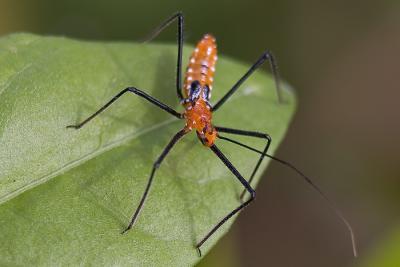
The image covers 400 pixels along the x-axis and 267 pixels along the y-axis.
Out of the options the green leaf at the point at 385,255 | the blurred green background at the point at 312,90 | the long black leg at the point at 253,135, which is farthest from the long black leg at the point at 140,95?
the blurred green background at the point at 312,90

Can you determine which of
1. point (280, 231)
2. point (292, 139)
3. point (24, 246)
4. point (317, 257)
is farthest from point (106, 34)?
point (24, 246)

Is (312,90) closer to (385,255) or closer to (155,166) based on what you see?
(385,255)

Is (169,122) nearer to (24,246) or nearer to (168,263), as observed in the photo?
(168,263)

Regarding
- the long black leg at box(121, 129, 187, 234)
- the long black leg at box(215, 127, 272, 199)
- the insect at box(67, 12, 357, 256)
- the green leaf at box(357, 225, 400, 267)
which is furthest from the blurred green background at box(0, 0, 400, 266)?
the long black leg at box(121, 129, 187, 234)

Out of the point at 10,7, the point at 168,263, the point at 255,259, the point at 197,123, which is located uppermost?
the point at 197,123

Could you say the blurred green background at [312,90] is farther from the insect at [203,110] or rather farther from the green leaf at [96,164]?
the green leaf at [96,164]

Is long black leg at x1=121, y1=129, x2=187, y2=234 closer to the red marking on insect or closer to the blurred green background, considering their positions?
the red marking on insect

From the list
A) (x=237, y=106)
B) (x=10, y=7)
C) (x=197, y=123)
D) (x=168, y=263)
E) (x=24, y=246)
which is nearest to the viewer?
(x=24, y=246)
